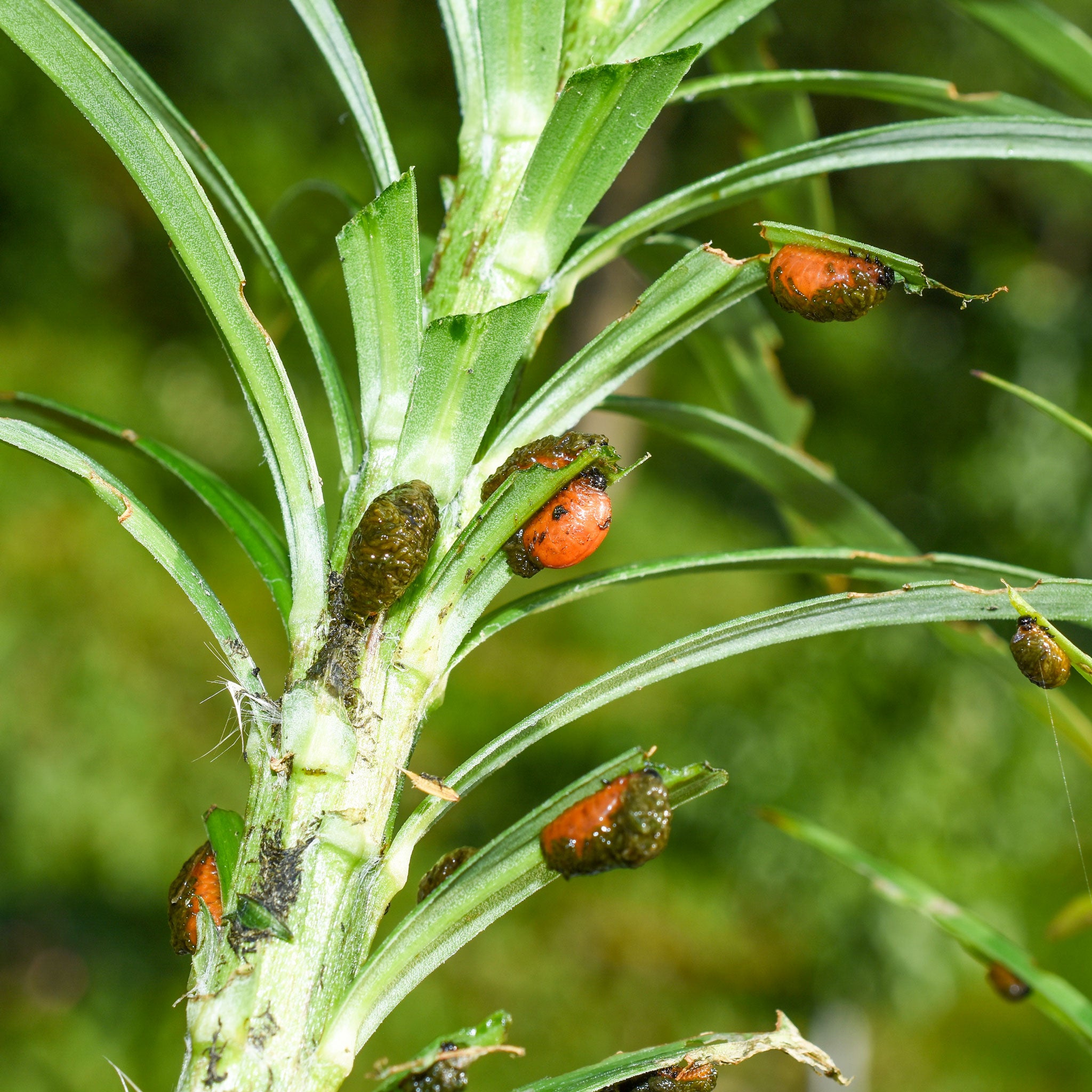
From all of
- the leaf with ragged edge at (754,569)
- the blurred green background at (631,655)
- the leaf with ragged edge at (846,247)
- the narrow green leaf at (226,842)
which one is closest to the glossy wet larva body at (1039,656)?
the leaf with ragged edge at (754,569)

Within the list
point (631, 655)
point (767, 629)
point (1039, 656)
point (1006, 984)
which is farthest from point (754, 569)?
point (631, 655)

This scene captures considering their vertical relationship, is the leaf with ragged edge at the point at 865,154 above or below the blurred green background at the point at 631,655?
below

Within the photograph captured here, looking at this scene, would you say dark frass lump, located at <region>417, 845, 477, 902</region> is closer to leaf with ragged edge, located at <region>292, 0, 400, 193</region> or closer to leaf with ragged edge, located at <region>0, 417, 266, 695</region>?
leaf with ragged edge, located at <region>0, 417, 266, 695</region>

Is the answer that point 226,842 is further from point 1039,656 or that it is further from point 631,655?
point 631,655

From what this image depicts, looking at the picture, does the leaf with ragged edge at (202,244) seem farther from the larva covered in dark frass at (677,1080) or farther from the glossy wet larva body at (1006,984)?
the glossy wet larva body at (1006,984)

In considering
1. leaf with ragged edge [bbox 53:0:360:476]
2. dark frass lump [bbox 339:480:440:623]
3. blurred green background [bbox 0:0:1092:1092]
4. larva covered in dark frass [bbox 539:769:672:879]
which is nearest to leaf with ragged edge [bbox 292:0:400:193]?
leaf with ragged edge [bbox 53:0:360:476]

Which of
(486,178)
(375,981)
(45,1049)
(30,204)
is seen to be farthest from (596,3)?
(30,204)

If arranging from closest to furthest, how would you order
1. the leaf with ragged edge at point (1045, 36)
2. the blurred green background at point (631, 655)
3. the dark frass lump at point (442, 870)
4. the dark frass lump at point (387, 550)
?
the dark frass lump at point (387, 550)
the dark frass lump at point (442, 870)
the leaf with ragged edge at point (1045, 36)
the blurred green background at point (631, 655)
